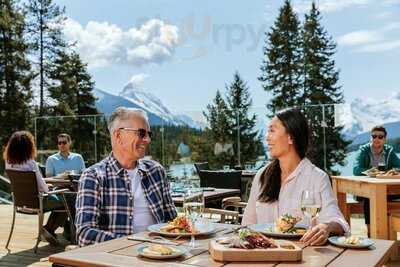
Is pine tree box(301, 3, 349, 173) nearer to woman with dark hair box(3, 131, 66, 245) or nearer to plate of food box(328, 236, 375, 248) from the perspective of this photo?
woman with dark hair box(3, 131, 66, 245)

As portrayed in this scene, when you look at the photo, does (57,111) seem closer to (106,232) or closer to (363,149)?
(363,149)

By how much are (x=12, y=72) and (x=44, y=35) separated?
8.27ft

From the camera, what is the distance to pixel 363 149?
5625 millimetres

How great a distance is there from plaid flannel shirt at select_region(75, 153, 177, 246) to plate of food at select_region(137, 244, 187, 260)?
1.61ft

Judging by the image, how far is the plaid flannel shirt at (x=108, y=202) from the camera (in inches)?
89.1

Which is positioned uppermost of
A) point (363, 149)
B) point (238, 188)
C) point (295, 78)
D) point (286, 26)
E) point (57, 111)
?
point (286, 26)

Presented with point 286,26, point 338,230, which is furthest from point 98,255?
point 286,26

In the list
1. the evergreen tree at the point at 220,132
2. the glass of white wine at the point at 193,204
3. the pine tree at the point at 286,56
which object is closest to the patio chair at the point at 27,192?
the glass of white wine at the point at 193,204

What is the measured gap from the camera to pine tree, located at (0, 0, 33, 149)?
23.2m

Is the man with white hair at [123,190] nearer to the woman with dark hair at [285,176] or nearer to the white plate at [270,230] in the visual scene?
the woman with dark hair at [285,176]

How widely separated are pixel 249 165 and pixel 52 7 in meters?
19.1

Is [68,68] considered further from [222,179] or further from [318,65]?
[222,179]

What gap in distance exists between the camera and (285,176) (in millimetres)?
2639

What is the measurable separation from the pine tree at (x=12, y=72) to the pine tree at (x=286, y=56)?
11.9m
